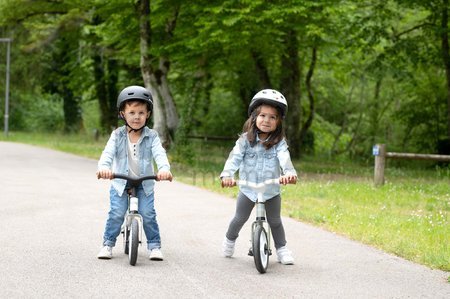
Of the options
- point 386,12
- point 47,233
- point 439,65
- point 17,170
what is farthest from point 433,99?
point 47,233

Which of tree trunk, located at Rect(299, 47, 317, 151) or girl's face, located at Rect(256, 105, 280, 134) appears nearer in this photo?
girl's face, located at Rect(256, 105, 280, 134)

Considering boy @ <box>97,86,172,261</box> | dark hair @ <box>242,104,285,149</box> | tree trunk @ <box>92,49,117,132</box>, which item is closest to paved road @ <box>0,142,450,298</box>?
boy @ <box>97,86,172,261</box>

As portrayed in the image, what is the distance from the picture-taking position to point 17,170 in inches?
719

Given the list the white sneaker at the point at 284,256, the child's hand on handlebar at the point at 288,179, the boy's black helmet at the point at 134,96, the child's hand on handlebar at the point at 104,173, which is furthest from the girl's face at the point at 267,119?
the child's hand on handlebar at the point at 104,173

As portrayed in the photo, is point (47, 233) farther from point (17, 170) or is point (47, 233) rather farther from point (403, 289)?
point (17, 170)

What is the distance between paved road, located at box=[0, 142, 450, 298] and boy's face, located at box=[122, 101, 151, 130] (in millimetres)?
1307

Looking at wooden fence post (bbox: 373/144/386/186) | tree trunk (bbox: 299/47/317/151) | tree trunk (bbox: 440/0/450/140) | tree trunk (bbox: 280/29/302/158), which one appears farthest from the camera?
tree trunk (bbox: 299/47/317/151)

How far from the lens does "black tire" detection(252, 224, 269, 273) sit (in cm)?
687

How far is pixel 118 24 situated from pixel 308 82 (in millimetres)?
11343

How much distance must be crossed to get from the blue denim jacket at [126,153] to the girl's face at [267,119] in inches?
37.2

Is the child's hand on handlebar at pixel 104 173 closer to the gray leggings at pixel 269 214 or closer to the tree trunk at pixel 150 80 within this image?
the gray leggings at pixel 269 214

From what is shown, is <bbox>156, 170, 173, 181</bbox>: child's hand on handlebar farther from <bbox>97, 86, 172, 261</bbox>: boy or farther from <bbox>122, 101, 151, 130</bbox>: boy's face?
<bbox>122, 101, 151, 130</bbox>: boy's face

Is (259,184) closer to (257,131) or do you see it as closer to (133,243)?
(257,131)

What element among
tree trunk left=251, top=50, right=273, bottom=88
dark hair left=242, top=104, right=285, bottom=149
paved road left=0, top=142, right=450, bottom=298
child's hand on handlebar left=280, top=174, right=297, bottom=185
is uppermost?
tree trunk left=251, top=50, right=273, bottom=88
